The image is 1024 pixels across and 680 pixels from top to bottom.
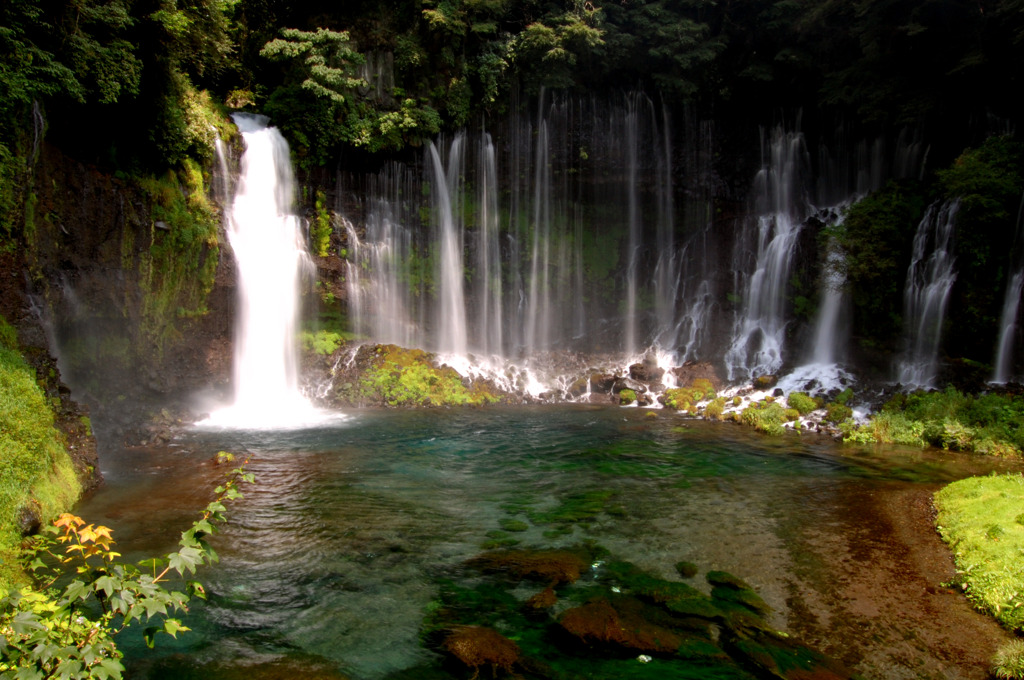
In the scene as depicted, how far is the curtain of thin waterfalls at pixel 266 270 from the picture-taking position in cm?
1794

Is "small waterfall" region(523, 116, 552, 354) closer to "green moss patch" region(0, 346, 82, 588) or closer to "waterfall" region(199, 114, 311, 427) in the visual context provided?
"waterfall" region(199, 114, 311, 427)

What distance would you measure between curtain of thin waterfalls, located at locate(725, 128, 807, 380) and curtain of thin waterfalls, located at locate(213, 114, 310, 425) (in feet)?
46.6

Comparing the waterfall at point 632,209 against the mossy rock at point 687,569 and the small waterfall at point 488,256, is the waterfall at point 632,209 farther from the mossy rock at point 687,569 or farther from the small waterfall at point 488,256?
the mossy rock at point 687,569

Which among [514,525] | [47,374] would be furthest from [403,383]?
[514,525]

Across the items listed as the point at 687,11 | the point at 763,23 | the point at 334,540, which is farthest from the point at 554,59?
the point at 334,540

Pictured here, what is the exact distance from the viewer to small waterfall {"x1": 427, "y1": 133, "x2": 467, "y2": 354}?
23219 millimetres

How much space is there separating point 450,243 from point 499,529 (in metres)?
17.0

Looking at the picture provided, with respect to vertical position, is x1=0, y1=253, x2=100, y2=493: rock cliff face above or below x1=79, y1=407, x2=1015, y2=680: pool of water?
above

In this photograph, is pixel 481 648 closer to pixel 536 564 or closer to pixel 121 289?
pixel 536 564

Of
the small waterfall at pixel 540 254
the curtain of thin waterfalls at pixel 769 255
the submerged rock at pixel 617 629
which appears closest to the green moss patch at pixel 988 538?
the submerged rock at pixel 617 629

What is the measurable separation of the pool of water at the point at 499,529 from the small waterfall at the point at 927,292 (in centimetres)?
506

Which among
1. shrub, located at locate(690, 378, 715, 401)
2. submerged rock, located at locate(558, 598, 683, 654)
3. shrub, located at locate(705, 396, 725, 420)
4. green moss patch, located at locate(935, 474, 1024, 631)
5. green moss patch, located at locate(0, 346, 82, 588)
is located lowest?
shrub, located at locate(705, 396, 725, 420)

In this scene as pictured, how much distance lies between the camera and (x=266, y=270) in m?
18.8

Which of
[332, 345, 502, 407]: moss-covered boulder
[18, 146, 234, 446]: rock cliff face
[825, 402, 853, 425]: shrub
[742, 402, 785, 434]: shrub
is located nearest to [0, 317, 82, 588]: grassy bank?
[18, 146, 234, 446]: rock cliff face
